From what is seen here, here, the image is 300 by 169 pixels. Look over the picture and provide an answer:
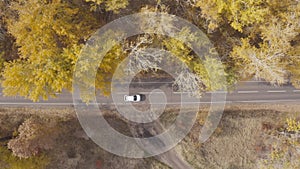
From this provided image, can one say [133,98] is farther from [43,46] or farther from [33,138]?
[43,46]

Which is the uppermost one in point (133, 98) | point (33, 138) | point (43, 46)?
point (43, 46)

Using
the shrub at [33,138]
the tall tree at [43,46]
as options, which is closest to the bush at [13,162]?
Answer: the shrub at [33,138]

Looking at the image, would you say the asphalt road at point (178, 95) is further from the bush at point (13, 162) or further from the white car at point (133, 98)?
the bush at point (13, 162)

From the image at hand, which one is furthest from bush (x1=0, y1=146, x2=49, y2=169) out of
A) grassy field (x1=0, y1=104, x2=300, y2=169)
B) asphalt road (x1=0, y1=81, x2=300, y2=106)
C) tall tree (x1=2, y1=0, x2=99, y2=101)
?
tall tree (x1=2, y1=0, x2=99, y2=101)

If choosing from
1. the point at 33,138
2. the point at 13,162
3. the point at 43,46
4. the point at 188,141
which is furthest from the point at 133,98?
the point at 13,162

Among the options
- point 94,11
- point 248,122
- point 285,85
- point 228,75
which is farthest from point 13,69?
point 285,85

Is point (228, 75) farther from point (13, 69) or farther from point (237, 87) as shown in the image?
point (13, 69)
